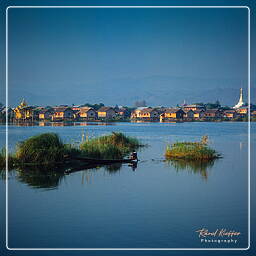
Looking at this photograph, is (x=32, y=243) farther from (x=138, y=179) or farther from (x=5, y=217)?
(x=138, y=179)

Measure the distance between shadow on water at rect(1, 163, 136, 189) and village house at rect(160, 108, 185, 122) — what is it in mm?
52564

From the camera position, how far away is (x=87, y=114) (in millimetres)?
62156

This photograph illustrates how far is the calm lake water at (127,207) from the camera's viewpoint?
7188 mm

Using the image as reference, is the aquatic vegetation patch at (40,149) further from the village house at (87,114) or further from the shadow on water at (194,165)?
the village house at (87,114)

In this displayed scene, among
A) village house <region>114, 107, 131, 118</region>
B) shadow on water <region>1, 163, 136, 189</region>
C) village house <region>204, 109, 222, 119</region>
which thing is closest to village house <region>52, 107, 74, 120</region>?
village house <region>114, 107, 131, 118</region>

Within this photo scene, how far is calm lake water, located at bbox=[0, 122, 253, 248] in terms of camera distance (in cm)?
719

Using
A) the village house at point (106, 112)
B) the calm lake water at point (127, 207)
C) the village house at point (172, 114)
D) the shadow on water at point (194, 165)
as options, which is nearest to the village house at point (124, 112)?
the village house at point (106, 112)

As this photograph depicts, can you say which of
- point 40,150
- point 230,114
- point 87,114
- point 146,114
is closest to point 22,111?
point 87,114

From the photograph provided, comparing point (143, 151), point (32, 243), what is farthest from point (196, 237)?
point (143, 151)

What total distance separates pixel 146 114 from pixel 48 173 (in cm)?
5508

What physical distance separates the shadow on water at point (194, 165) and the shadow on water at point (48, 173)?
2.04 meters

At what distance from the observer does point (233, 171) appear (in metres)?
13.8

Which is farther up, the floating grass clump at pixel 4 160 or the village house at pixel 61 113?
the village house at pixel 61 113

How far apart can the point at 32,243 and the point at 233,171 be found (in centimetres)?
854
